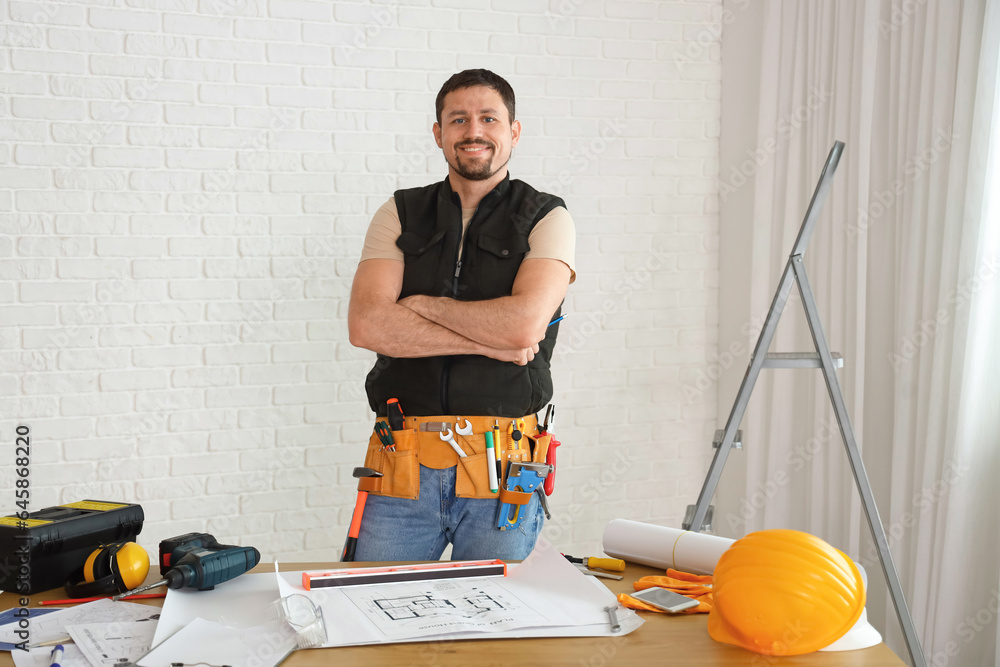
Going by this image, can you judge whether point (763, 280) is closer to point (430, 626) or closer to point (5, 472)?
point (430, 626)

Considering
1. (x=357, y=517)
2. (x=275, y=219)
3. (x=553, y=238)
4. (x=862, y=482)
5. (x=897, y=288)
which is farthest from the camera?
(x=275, y=219)

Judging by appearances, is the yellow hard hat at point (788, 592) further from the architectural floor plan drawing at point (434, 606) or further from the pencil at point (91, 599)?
the pencil at point (91, 599)

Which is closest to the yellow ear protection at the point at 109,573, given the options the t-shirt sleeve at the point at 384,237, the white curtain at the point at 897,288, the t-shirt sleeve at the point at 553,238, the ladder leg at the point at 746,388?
the t-shirt sleeve at the point at 384,237

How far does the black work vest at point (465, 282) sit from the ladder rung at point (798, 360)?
0.70 metres

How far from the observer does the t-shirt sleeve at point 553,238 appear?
202cm

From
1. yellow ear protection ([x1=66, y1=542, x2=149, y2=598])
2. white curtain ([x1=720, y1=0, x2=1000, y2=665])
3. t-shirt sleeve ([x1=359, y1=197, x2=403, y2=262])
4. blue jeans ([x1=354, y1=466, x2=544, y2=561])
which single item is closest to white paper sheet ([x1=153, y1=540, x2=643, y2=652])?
yellow ear protection ([x1=66, y1=542, x2=149, y2=598])

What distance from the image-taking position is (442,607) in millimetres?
1222

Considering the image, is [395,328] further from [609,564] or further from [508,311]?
[609,564]

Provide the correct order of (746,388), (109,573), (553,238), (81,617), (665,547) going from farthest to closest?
(746,388)
(553,238)
(665,547)
(109,573)
(81,617)

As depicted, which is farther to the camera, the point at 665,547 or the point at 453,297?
the point at 453,297

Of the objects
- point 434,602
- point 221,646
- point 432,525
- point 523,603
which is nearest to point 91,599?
point 221,646

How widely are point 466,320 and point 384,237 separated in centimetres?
35

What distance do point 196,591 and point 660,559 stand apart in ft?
2.58

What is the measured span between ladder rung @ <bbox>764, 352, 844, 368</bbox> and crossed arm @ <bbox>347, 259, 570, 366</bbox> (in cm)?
74
